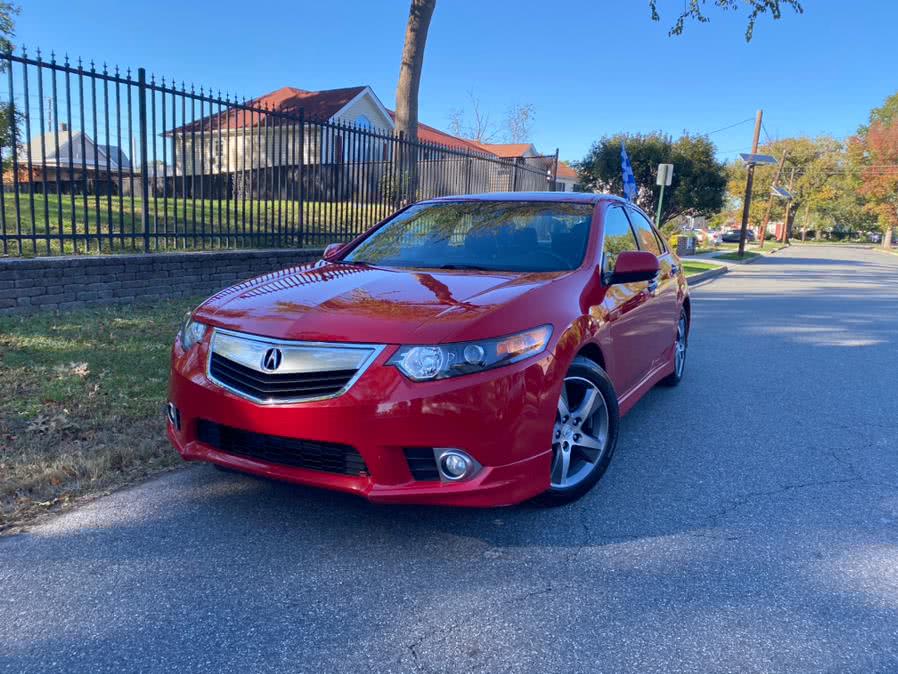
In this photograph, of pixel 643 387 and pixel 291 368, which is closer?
pixel 291 368

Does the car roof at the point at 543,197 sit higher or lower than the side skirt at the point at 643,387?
higher

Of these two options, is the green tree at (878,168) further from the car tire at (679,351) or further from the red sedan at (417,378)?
the red sedan at (417,378)

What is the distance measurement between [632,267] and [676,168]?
81.2ft

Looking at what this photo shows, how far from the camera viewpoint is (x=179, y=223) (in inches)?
352

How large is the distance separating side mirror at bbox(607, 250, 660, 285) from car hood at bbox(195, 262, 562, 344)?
377 mm

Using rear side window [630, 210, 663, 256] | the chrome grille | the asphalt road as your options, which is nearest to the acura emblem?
the chrome grille

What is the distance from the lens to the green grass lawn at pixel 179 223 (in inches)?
289

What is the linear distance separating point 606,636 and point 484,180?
13.9 metres

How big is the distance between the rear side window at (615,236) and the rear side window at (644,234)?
0.16 m

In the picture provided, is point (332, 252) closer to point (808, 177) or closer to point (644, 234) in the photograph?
point (644, 234)

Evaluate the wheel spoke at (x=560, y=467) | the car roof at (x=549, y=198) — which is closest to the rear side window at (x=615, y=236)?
the car roof at (x=549, y=198)

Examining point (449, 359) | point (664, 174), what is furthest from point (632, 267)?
point (664, 174)

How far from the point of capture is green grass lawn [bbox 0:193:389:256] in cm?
734

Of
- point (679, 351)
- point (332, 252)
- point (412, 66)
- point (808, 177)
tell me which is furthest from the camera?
point (808, 177)
